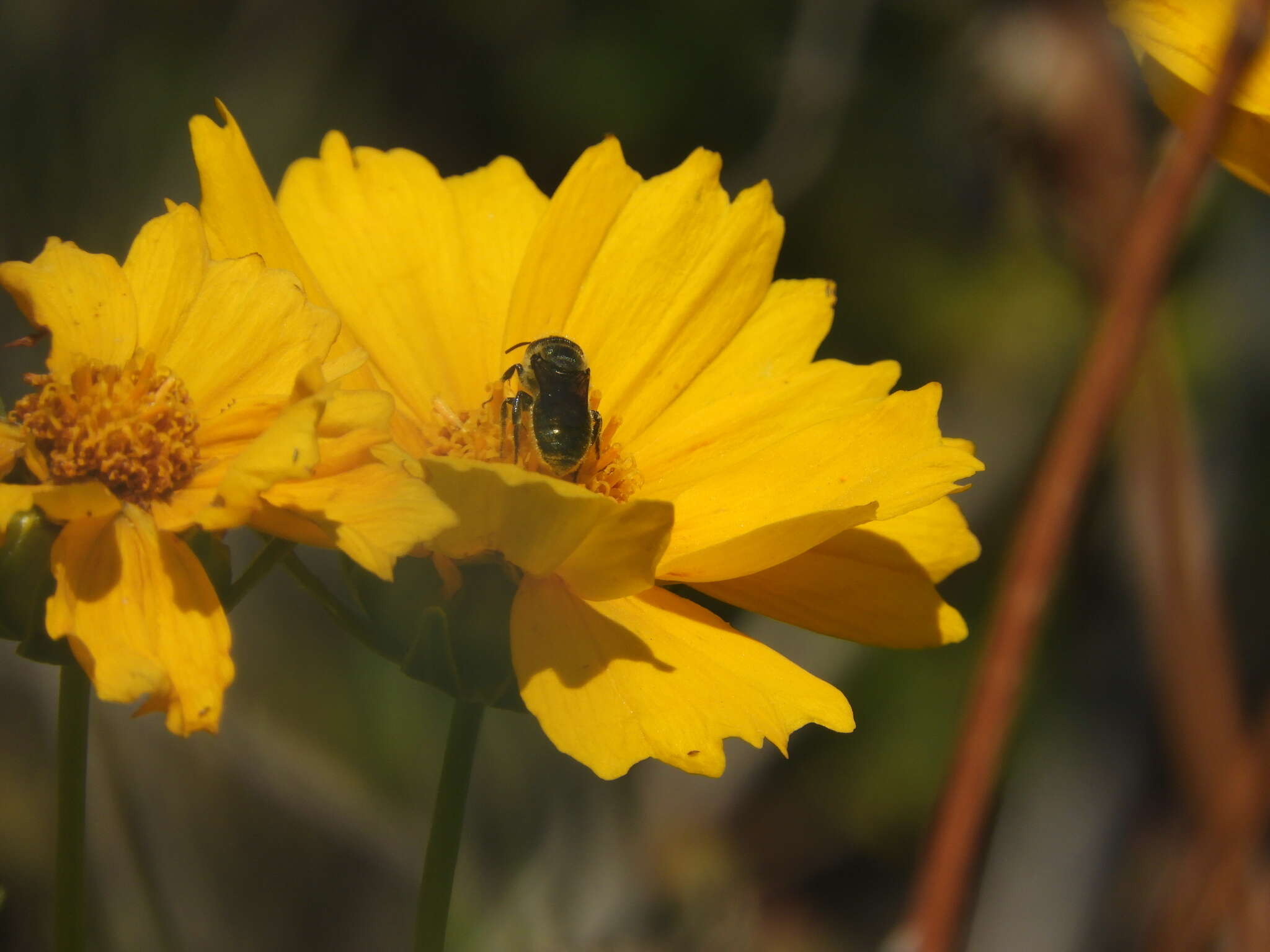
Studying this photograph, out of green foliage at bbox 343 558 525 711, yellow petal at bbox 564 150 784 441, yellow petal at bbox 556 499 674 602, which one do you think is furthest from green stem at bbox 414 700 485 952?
yellow petal at bbox 564 150 784 441

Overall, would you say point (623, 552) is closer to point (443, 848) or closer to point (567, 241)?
point (443, 848)

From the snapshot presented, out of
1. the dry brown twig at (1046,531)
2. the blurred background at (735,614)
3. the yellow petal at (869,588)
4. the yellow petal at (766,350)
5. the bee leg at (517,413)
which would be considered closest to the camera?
the dry brown twig at (1046,531)

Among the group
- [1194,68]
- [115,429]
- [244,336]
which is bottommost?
[115,429]

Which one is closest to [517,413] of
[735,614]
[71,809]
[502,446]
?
[502,446]

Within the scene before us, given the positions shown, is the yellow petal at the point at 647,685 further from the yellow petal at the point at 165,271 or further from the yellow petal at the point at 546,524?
the yellow petal at the point at 165,271

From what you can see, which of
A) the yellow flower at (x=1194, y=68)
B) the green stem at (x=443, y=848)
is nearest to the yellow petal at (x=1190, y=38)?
the yellow flower at (x=1194, y=68)

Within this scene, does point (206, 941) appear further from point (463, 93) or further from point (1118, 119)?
point (463, 93)
